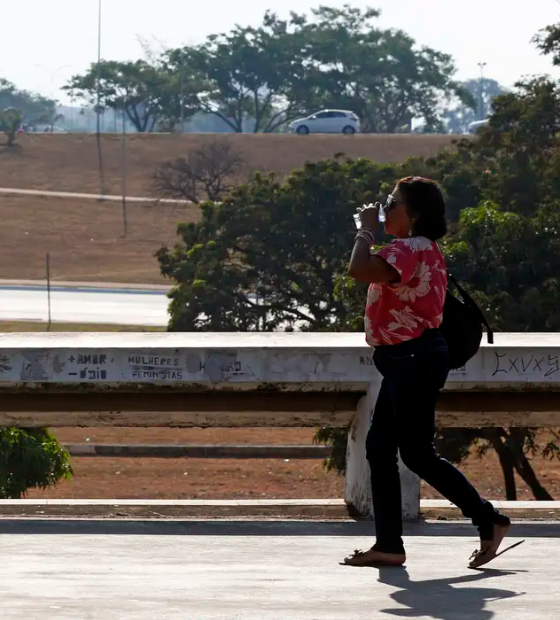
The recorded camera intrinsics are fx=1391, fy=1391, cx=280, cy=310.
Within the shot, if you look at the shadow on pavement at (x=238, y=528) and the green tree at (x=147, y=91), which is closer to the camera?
the shadow on pavement at (x=238, y=528)

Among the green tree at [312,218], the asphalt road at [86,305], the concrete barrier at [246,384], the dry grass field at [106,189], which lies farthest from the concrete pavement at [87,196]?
the concrete barrier at [246,384]

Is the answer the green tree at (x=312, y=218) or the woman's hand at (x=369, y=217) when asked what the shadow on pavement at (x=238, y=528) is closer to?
the woman's hand at (x=369, y=217)

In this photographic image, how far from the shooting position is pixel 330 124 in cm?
8350

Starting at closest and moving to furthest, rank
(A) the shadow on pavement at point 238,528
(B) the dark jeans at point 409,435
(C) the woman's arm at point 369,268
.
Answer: (C) the woman's arm at point 369,268, (B) the dark jeans at point 409,435, (A) the shadow on pavement at point 238,528

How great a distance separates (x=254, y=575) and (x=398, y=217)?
122 cm

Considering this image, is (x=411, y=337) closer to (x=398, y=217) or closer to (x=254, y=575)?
(x=398, y=217)

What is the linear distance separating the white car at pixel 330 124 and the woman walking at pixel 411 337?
78951mm

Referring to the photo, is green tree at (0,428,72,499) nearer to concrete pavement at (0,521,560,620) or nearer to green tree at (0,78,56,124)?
concrete pavement at (0,521,560,620)

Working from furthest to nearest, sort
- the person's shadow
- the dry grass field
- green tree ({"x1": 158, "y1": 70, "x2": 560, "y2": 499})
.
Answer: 1. the dry grass field
2. green tree ({"x1": 158, "y1": 70, "x2": 560, "y2": 499})
3. the person's shadow

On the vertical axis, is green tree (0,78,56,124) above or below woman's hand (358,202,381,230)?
above

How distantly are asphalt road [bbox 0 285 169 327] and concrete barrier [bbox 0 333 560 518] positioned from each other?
31060 millimetres

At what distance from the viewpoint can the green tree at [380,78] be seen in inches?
4026

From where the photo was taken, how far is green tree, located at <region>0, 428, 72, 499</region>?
14.4m

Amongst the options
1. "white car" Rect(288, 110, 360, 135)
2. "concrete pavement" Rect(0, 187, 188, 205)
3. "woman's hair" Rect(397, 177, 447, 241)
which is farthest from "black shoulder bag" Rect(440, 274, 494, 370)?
"white car" Rect(288, 110, 360, 135)
